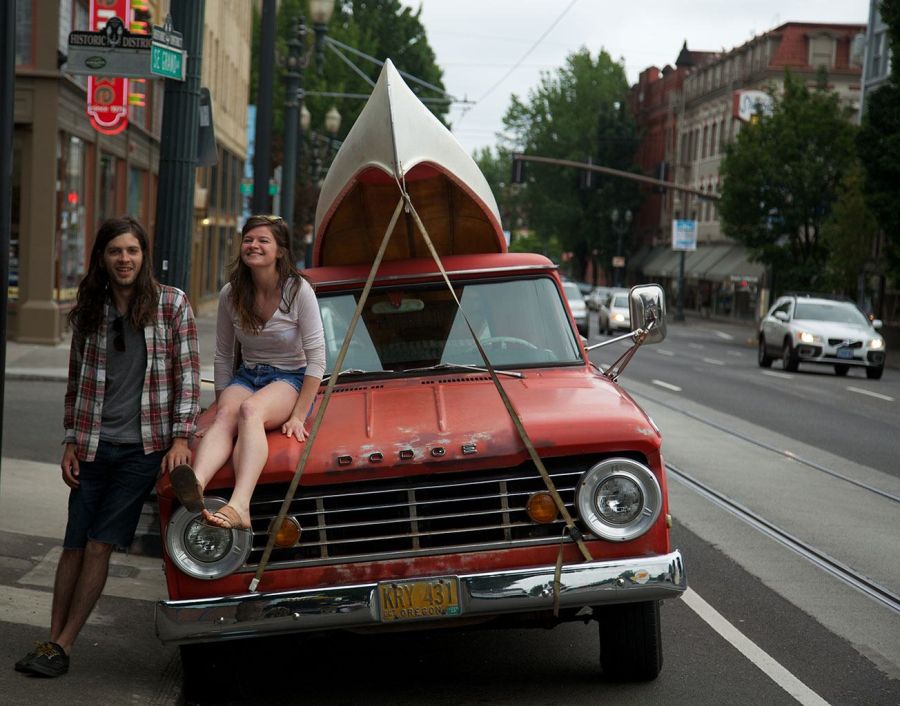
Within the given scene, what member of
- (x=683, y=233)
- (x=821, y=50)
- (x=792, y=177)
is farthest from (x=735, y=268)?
(x=792, y=177)

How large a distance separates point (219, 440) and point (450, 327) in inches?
68.0

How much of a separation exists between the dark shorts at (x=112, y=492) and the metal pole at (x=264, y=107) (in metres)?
13.2

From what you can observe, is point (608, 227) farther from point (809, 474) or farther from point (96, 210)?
point (809, 474)

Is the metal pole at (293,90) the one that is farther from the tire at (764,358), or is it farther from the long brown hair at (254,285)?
the long brown hair at (254,285)

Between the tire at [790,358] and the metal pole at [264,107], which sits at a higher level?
the metal pole at [264,107]

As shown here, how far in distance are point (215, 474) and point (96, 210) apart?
79.1 feet

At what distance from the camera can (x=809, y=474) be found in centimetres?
1306

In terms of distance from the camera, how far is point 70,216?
2652cm

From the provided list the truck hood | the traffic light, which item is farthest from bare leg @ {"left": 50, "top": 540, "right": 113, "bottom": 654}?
the traffic light

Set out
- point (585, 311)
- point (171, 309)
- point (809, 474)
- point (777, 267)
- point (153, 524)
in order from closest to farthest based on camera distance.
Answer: point (171, 309) → point (153, 524) → point (809, 474) → point (585, 311) → point (777, 267)

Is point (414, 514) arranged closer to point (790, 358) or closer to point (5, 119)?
point (5, 119)

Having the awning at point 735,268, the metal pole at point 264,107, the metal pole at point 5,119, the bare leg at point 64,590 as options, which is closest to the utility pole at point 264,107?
the metal pole at point 264,107

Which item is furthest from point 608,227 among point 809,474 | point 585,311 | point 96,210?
point 809,474

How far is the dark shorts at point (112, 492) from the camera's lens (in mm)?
5949
